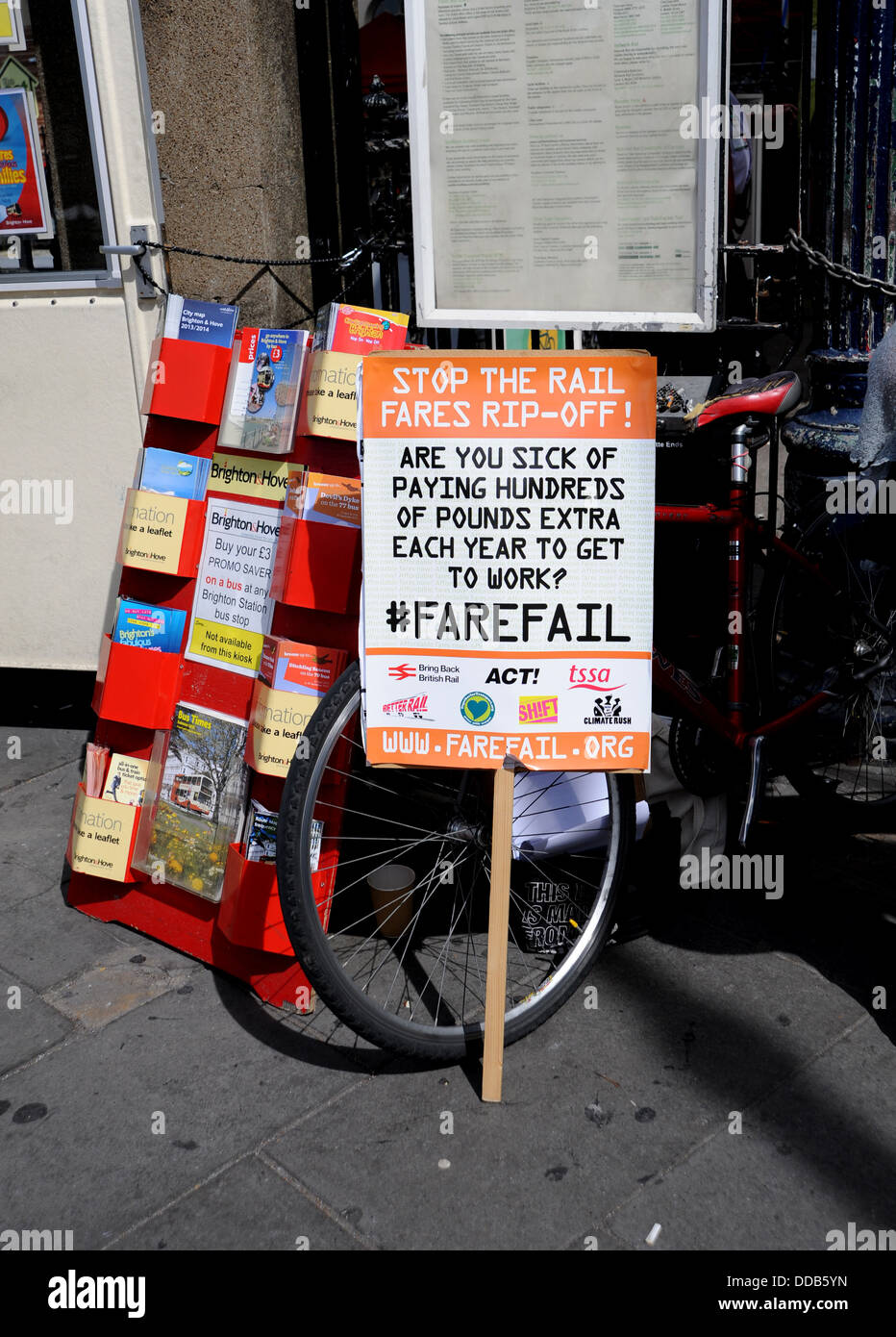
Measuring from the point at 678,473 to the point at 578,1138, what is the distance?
279 cm

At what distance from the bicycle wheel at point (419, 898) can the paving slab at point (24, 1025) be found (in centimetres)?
82

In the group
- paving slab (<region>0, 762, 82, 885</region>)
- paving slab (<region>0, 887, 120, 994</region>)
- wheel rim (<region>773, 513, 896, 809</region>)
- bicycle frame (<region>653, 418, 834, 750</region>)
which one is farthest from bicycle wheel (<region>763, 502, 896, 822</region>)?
paving slab (<region>0, 762, 82, 885</region>)

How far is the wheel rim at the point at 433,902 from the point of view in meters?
3.03

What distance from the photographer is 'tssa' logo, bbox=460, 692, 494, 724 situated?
2.80 m

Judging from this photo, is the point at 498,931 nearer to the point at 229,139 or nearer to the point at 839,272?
the point at 839,272

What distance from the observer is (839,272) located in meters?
4.08

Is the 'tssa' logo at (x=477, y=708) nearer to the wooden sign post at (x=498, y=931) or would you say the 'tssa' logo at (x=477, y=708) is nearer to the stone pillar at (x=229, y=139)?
the wooden sign post at (x=498, y=931)

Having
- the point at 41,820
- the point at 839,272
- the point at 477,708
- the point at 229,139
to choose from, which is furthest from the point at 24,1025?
the point at 839,272

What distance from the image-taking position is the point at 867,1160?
8.91ft

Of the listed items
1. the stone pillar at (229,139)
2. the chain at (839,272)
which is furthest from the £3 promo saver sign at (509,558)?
the stone pillar at (229,139)

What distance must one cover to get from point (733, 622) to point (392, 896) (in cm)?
136

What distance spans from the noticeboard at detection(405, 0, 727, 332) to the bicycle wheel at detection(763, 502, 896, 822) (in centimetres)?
107

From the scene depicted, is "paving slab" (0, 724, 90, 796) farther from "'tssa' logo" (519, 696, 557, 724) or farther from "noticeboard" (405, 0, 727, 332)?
"'tssa' logo" (519, 696, 557, 724)

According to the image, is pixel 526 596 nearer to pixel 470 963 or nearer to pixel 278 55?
pixel 470 963
